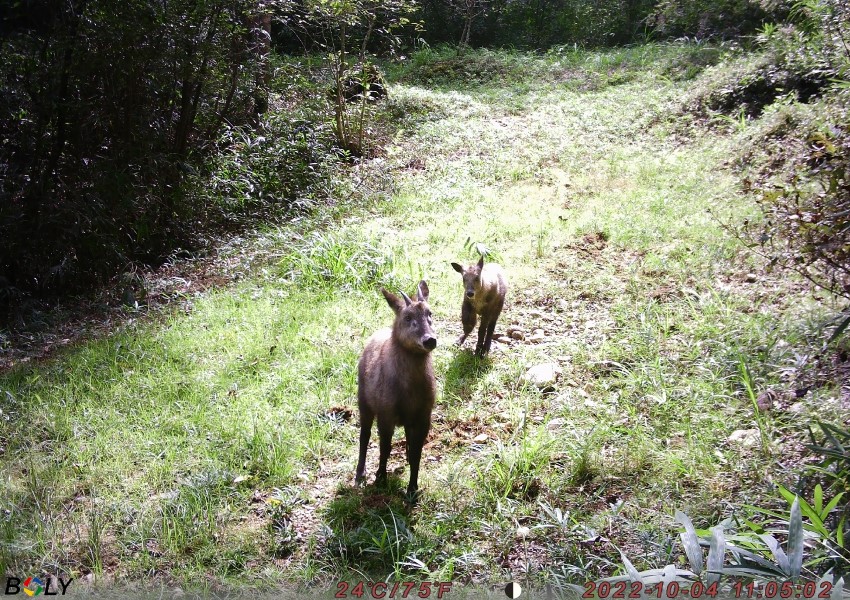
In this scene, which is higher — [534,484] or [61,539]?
[534,484]

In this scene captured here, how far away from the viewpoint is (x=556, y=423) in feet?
14.6

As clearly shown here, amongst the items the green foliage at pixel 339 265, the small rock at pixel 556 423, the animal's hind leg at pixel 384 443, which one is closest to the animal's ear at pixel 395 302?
the animal's hind leg at pixel 384 443

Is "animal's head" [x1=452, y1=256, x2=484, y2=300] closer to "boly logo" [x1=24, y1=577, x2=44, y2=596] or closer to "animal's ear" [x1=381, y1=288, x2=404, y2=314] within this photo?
"animal's ear" [x1=381, y1=288, x2=404, y2=314]

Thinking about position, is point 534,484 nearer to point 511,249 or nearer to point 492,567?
point 492,567

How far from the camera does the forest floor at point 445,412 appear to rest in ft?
11.3

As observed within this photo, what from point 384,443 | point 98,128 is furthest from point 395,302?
point 98,128

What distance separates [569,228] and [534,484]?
4.71m

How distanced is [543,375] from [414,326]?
164cm

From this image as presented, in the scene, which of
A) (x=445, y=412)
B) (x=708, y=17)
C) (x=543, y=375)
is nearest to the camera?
(x=445, y=412)

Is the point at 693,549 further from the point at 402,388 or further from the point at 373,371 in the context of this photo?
the point at 373,371

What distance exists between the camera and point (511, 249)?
759 cm

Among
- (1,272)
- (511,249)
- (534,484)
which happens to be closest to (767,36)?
(511,249)

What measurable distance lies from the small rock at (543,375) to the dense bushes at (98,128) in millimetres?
5397

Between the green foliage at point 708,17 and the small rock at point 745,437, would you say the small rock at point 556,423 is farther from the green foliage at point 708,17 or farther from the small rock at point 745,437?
the green foliage at point 708,17
